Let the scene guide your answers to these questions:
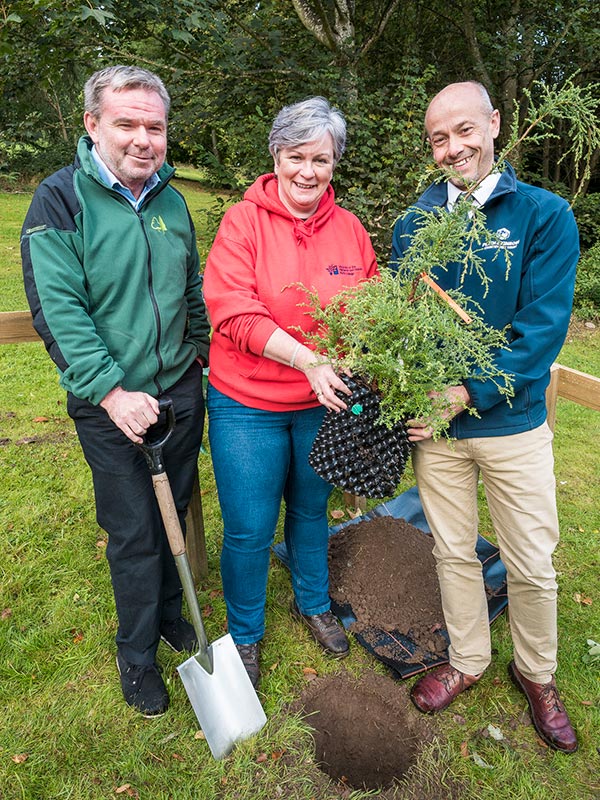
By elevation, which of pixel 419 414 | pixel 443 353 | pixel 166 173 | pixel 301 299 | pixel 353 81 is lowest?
pixel 419 414

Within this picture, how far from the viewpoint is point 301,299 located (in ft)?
7.57

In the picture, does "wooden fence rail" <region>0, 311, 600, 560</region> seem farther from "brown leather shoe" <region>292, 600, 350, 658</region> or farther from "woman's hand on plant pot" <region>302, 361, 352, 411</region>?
"woman's hand on plant pot" <region>302, 361, 352, 411</region>

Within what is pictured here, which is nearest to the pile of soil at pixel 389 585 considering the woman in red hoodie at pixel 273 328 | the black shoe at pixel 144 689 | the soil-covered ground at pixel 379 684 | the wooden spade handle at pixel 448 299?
the soil-covered ground at pixel 379 684

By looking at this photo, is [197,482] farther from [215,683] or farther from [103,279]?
[103,279]

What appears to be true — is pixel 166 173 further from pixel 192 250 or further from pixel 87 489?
pixel 87 489

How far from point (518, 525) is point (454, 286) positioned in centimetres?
95

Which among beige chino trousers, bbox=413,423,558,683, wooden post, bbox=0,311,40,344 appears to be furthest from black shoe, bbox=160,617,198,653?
wooden post, bbox=0,311,40,344

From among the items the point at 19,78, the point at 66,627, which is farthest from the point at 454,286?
the point at 19,78

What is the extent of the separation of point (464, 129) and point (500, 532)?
1531 millimetres

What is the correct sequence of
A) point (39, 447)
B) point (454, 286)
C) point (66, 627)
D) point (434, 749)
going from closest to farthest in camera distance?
point (454, 286) → point (434, 749) → point (66, 627) → point (39, 447)

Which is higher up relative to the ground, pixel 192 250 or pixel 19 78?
pixel 19 78

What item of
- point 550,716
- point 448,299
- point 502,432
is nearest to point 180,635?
point 550,716

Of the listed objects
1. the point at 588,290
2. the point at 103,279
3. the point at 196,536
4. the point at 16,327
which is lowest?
the point at 588,290

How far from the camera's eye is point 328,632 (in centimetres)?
295
